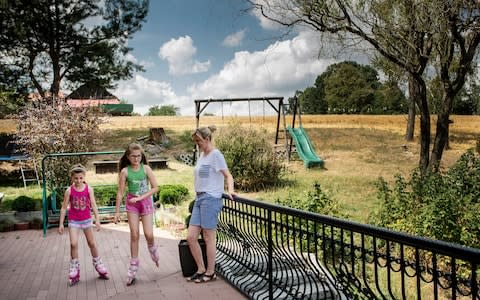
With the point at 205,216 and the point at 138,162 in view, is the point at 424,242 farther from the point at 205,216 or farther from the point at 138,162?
the point at 138,162

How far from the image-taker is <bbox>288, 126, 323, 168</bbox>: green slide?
19.6 meters

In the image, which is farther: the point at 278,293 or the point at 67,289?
the point at 67,289

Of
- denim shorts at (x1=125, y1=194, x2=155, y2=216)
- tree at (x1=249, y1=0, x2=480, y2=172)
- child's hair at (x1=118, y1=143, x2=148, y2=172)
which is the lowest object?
denim shorts at (x1=125, y1=194, x2=155, y2=216)

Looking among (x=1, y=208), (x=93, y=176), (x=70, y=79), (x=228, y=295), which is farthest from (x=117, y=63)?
(x=228, y=295)

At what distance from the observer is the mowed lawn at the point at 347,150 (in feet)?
44.8

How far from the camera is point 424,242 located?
2354mm

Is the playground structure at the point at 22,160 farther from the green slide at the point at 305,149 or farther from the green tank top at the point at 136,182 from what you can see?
the green tank top at the point at 136,182

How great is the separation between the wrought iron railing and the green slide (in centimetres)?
1261

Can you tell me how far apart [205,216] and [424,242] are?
8.83 feet

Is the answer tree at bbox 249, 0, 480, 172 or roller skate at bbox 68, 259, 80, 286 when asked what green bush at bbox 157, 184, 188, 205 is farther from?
roller skate at bbox 68, 259, 80, 286

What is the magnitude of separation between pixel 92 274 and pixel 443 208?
14.8 feet

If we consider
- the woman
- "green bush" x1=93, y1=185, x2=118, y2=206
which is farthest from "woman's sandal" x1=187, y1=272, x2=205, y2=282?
"green bush" x1=93, y1=185, x2=118, y2=206

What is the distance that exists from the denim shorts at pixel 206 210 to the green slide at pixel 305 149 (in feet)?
48.8

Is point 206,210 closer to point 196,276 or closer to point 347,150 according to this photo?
point 196,276
